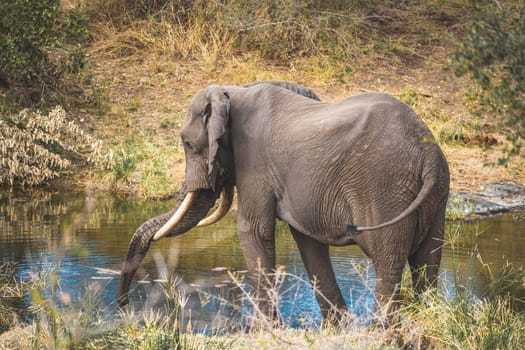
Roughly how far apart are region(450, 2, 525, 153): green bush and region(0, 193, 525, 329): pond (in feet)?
6.15

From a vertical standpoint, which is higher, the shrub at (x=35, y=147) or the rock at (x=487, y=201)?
the shrub at (x=35, y=147)

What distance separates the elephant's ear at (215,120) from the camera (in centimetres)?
711

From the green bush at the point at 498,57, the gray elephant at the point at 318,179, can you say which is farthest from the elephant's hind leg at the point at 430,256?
the green bush at the point at 498,57

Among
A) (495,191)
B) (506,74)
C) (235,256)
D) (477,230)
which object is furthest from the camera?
(495,191)

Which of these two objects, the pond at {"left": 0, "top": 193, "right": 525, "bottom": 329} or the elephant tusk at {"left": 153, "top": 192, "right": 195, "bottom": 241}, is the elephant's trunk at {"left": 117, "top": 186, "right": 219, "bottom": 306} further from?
the pond at {"left": 0, "top": 193, "right": 525, "bottom": 329}

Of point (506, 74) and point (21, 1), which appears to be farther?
point (21, 1)

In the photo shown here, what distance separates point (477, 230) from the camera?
10.4 meters

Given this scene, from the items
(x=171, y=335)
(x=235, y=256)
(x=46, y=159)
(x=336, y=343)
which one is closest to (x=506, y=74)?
(x=336, y=343)

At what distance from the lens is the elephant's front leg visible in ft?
23.2

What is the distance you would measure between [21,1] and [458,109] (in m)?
7.08

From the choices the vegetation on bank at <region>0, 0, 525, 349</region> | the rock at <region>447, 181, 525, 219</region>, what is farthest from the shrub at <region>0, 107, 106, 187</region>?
the rock at <region>447, 181, 525, 219</region>

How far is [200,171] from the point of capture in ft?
24.4

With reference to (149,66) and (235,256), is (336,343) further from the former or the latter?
(149,66)

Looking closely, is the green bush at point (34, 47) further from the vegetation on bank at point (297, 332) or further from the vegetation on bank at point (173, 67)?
the vegetation on bank at point (297, 332)
